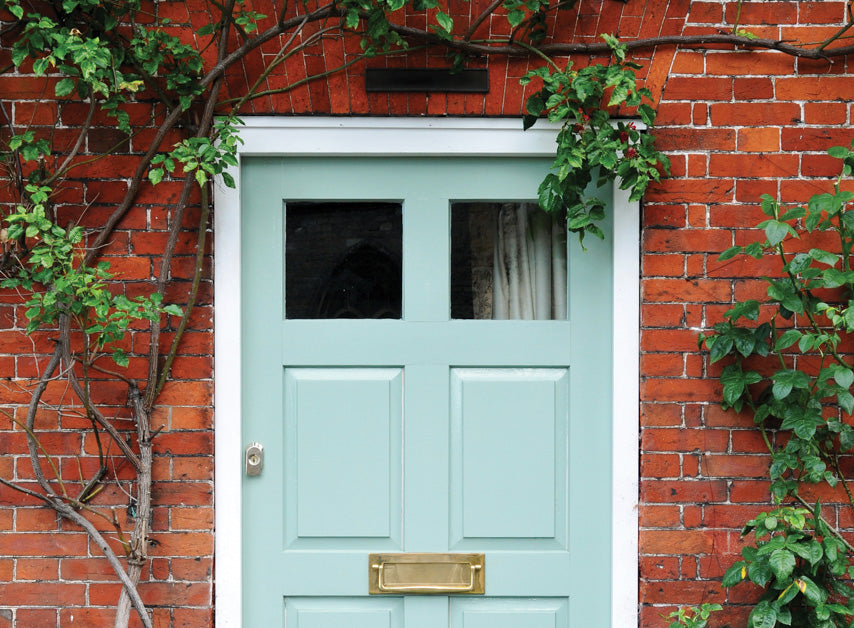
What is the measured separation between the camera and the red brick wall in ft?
8.38

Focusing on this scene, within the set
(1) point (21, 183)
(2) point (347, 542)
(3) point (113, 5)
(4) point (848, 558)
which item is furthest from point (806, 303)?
(1) point (21, 183)

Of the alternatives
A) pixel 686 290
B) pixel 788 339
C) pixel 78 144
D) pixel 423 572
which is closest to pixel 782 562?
pixel 788 339

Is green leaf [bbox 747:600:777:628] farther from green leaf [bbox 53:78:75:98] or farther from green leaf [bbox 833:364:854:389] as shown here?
green leaf [bbox 53:78:75:98]

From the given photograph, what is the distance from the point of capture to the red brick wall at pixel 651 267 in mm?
2555

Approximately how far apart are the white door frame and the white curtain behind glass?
210 mm

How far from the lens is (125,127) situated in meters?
2.42

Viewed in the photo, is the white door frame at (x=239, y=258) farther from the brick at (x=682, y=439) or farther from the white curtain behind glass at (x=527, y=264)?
the white curtain behind glass at (x=527, y=264)

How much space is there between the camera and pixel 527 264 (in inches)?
107

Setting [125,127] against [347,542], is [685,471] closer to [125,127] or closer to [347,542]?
[347,542]

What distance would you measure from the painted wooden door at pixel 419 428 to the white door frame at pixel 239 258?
0.06 m

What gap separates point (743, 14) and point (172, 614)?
9.08 feet

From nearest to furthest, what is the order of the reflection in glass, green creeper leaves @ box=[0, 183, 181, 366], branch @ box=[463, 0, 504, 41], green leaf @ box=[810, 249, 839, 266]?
1. green creeper leaves @ box=[0, 183, 181, 366]
2. green leaf @ box=[810, 249, 839, 266]
3. branch @ box=[463, 0, 504, 41]
4. the reflection in glass

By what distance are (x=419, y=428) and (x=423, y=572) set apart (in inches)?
19.5

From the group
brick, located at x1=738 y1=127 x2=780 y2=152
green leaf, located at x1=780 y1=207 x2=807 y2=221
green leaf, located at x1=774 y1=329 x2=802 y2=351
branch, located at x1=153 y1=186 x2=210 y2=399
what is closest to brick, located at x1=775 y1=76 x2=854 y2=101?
brick, located at x1=738 y1=127 x2=780 y2=152
